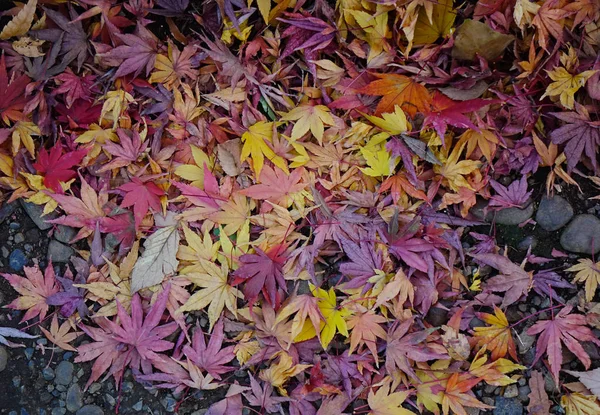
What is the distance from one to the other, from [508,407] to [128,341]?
1.14 m

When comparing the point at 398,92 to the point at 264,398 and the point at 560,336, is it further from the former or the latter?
the point at 264,398

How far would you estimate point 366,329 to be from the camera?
1.52 metres

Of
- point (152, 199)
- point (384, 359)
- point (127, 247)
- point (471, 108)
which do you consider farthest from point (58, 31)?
point (384, 359)

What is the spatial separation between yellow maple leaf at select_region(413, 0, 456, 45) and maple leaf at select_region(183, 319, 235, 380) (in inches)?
39.3

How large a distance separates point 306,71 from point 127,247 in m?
0.75

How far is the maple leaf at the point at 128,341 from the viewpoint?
153 centimetres

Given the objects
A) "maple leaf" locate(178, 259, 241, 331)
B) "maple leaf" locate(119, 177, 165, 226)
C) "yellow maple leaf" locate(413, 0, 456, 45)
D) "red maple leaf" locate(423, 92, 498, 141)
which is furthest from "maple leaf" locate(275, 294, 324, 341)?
"yellow maple leaf" locate(413, 0, 456, 45)

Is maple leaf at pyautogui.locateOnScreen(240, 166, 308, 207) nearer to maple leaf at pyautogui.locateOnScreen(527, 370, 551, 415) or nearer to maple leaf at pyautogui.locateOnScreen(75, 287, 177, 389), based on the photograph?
maple leaf at pyautogui.locateOnScreen(75, 287, 177, 389)

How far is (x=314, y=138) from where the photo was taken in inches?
63.3

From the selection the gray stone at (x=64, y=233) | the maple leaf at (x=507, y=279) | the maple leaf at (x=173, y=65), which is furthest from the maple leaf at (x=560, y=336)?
the gray stone at (x=64, y=233)

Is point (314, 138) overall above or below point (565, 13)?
below

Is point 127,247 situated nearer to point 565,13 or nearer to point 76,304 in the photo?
point 76,304

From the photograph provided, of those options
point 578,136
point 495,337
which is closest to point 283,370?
point 495,337

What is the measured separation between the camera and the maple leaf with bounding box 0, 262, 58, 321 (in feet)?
5.20
